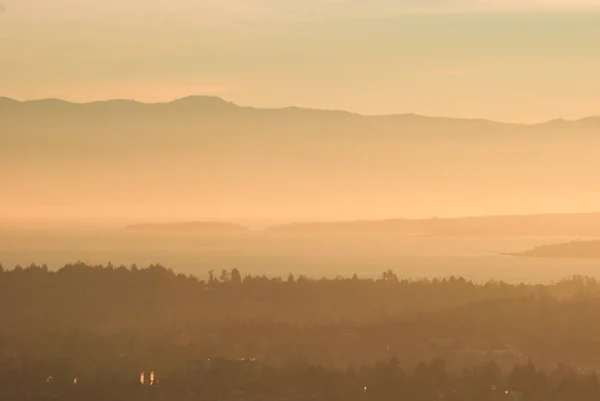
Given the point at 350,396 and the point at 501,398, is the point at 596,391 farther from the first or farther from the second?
the point at 350,396

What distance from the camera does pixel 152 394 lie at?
19612cm

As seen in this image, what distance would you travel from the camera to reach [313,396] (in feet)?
655

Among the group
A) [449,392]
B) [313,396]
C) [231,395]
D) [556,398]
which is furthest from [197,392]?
[556,398]

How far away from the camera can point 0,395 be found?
198250 millimetres

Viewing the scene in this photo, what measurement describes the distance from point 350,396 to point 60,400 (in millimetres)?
42803

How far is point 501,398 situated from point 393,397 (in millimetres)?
16021

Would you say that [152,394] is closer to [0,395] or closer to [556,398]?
[0,395]

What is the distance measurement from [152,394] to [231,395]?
11.8 metres

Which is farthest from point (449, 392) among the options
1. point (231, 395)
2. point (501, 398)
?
point (231, 395)

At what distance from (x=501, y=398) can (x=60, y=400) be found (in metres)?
64.9

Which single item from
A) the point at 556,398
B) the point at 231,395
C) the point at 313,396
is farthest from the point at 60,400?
the point at 556,398

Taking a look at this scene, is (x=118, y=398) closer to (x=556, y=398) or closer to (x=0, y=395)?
(x=0, y=395)

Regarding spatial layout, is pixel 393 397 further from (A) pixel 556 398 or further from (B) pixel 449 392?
(A) pixel 556 398

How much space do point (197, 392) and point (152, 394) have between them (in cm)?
661
